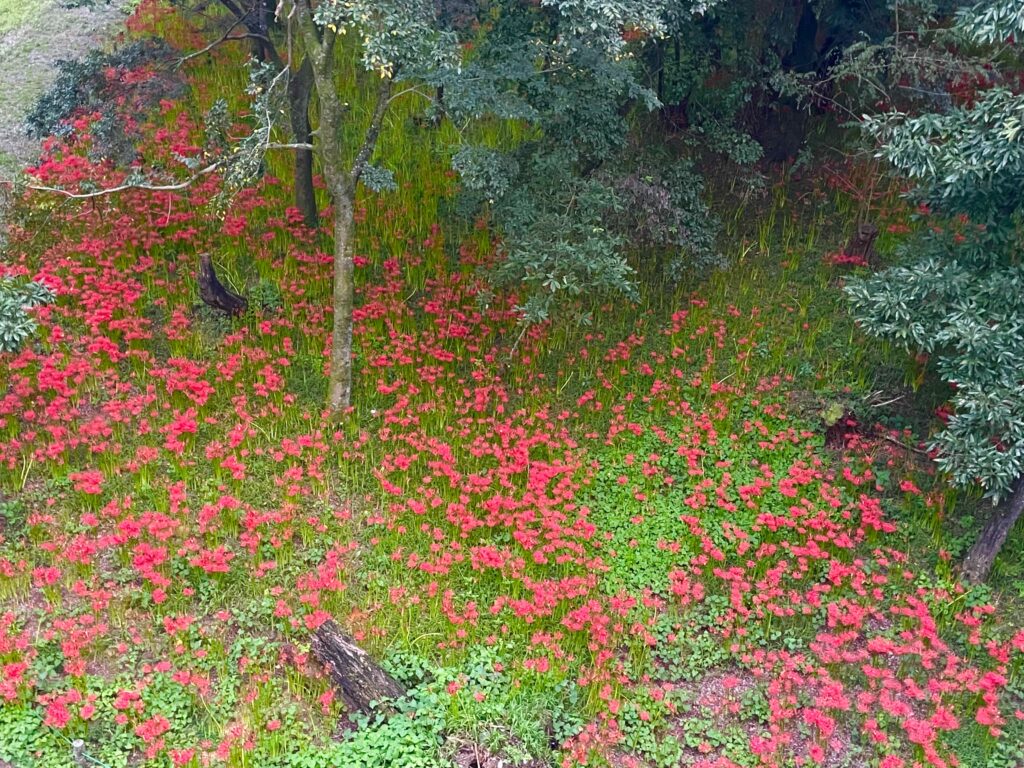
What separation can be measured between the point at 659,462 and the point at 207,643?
4.89m

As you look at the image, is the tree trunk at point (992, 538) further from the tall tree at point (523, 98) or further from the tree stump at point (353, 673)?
the tree stump at point (353, 673)

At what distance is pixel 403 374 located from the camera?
33.7ft

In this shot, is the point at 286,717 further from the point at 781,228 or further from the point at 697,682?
the point at 781,228

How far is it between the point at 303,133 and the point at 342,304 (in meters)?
3.49

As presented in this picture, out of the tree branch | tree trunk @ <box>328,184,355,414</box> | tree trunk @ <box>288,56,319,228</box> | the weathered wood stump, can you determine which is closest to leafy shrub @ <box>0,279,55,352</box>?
the weathered wood stump

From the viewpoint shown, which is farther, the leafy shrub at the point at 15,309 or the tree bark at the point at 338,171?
the tree bark at the point at 338,171

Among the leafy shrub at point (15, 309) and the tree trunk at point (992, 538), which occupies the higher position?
the leafy shrub at point (15, 309)

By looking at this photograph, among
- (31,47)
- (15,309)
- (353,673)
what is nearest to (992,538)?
(353,673)

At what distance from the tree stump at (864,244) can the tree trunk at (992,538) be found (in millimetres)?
4479

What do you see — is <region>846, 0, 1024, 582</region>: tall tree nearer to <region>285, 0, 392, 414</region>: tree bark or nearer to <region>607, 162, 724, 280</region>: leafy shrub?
<region>607, 162, 724, 280</region>: leafy shrub

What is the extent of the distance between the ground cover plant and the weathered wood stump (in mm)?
156

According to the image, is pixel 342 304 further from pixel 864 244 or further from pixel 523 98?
pixel 864 244

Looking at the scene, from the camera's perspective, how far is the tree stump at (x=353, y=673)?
681 centimetres

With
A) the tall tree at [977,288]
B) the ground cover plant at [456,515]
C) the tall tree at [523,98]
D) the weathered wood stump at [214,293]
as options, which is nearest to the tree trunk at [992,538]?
the tall tree at [977,288]
